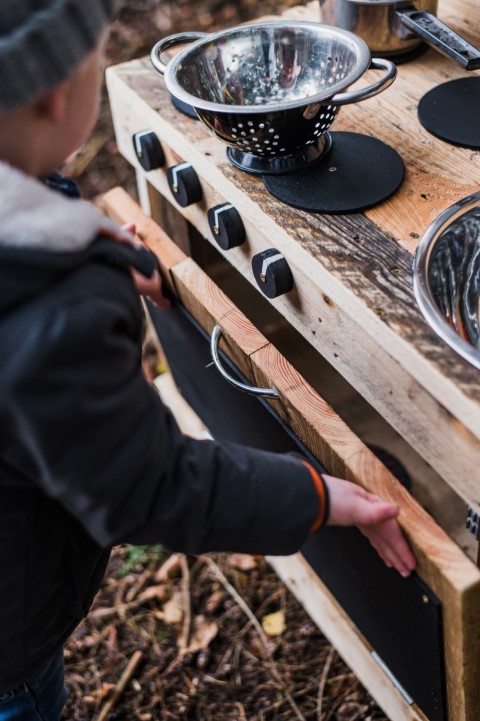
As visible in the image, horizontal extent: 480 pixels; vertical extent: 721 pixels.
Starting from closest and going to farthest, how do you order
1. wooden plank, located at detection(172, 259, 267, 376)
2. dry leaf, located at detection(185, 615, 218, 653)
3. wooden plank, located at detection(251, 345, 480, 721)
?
wooden plank, located at detection(251, 345, 480, 721), wooden plank, located at detection(172, 259, 267, 376), dry leaf, located at detection(185, 615, 218, 653)

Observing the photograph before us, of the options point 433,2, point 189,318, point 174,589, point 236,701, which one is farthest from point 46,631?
point 433,2

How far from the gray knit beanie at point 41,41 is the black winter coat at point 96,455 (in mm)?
129

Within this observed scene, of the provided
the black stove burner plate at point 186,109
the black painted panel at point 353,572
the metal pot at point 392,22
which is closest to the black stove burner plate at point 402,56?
the metal pot at point 392,22

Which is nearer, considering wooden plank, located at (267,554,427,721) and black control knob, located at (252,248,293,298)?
black control knob, located at (252,248,293,298)

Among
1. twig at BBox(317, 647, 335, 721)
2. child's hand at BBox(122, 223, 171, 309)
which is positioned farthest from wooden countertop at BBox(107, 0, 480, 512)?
twig at BBox(317, 647, 335, 721)

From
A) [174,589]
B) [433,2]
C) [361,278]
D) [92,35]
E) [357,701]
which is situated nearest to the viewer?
[92,35]

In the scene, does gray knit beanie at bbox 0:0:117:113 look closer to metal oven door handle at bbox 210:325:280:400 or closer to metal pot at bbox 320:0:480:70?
metal oven door handle at bbox 210:325:280:400

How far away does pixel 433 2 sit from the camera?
1263 mm

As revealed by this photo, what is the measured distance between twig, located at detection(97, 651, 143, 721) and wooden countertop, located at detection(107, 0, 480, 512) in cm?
80

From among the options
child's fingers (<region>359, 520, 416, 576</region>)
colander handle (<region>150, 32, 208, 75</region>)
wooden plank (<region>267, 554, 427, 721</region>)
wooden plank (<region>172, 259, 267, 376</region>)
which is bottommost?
wooden plank (<region>267, 554, 427, 721</region>)

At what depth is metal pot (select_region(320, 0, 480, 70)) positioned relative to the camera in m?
1.18

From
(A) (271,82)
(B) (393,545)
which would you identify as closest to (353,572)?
(B) (393,545)

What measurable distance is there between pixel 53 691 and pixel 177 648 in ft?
1.59

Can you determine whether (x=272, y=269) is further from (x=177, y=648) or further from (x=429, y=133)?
(x=177, y=648)
